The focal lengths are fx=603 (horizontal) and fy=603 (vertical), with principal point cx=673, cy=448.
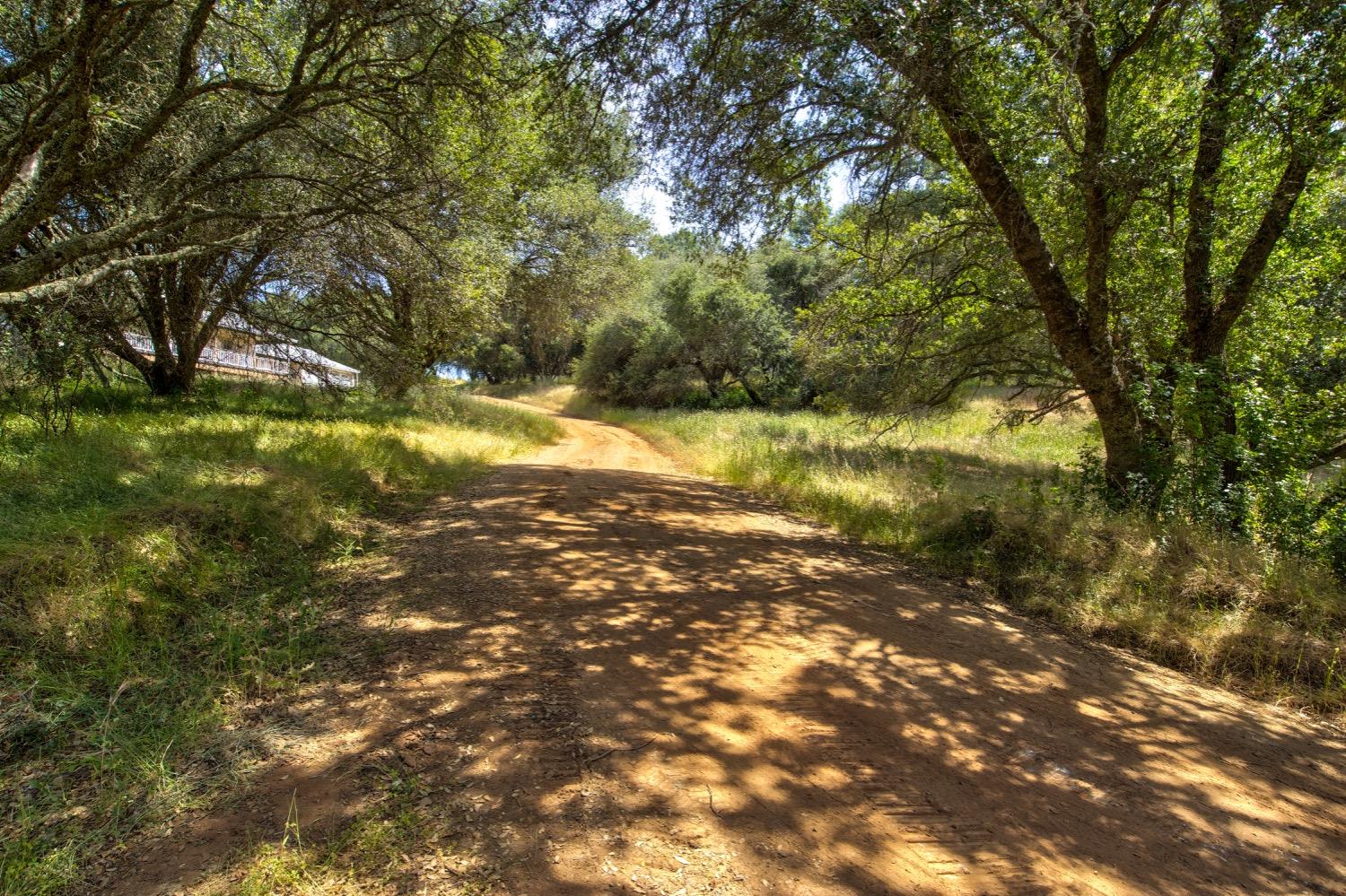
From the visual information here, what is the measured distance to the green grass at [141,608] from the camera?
237 centimetres

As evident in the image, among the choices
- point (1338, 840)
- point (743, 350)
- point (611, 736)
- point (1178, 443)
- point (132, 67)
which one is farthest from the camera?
point (743, 350)

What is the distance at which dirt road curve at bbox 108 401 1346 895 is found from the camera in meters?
2.23

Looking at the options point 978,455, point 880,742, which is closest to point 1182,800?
point 880,742

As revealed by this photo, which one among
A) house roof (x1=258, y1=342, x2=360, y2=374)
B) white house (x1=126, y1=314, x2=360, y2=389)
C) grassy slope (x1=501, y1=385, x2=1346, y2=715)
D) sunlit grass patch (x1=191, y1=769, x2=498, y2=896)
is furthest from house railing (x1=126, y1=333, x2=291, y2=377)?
sunlit grass patch (x1=191, y1=769, x2=498, y2=896)

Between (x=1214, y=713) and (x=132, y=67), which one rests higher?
(x=132, y=67)

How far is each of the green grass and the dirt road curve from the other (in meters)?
0.47

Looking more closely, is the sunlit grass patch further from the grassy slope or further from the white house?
the white house

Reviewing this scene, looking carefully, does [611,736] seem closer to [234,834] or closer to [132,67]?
[234,834]

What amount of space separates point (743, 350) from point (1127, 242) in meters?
17.2

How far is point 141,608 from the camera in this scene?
3615mm

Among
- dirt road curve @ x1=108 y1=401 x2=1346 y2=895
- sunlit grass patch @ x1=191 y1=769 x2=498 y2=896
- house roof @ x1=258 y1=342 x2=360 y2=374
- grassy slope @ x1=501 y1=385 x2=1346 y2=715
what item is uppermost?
house roof @ x1=258 y1=342 x2=360 y2=374

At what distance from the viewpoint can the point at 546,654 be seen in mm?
3664

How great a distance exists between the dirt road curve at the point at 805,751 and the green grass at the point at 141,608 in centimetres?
47

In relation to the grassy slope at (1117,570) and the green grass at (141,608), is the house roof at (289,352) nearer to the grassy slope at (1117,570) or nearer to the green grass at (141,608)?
the green grass at (141,608)
